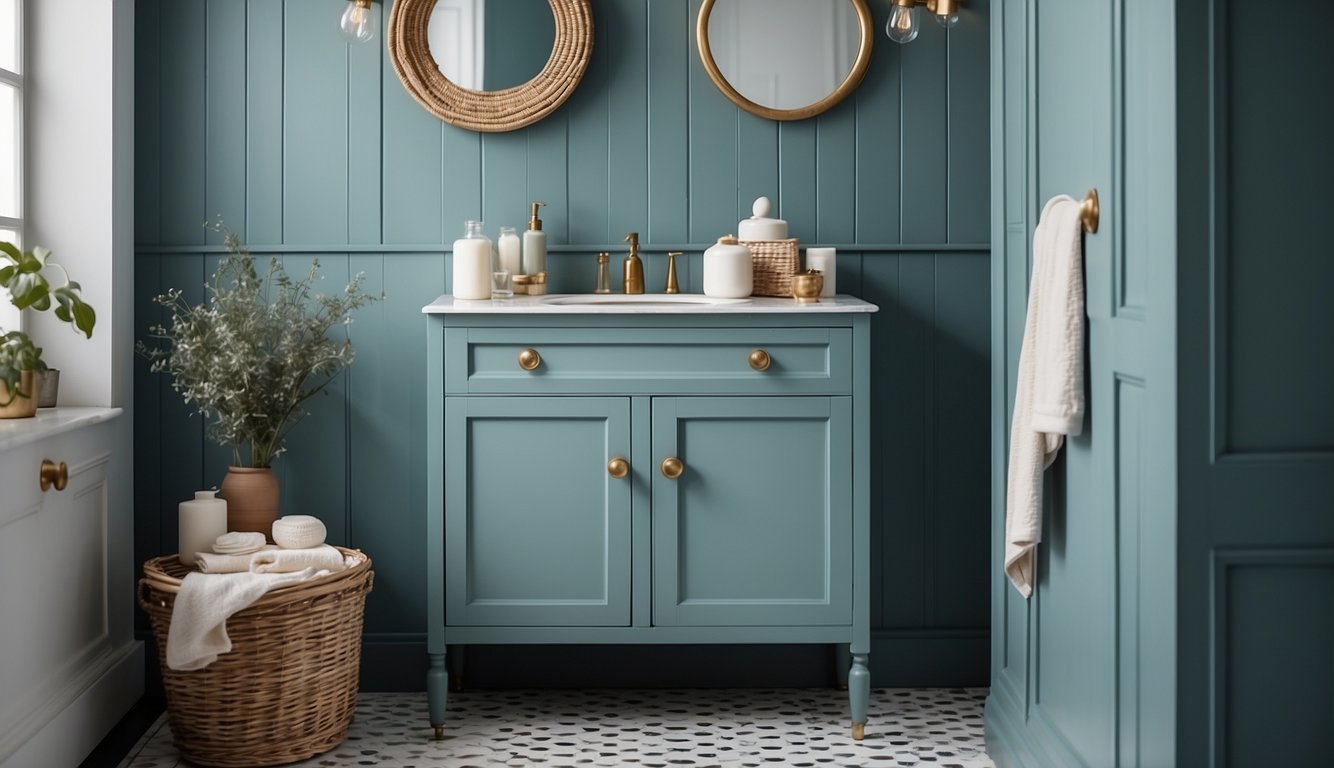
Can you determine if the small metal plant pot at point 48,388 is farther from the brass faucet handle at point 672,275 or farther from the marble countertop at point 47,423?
the brass faucet handle at point 672,275

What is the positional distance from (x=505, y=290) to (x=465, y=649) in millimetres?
887

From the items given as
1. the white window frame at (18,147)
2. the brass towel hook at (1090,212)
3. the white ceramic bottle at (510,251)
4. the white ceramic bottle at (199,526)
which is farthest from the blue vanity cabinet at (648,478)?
the white window frame at (18,147)

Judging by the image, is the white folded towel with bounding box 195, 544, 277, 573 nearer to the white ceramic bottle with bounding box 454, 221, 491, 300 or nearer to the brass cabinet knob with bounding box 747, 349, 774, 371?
the white ceramic bottle with bounding box 454, 221, 491, 300

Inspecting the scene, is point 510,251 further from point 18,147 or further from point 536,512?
point 18,147

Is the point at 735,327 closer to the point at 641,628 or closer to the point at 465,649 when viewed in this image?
the point at 641,628

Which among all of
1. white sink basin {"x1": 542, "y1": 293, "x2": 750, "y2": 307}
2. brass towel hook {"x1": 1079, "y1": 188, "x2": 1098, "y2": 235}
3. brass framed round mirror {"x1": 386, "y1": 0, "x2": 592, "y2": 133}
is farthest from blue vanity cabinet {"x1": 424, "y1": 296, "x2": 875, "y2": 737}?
brass towel hook {"x1": 1079, "y1": 188, "x2": 1098, "y2": 235}

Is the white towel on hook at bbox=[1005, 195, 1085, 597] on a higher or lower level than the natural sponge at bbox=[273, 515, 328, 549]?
higher

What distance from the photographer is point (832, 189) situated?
10.2 ft

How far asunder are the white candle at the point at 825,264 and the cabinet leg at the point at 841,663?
33.7 inches

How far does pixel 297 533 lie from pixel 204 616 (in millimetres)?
290

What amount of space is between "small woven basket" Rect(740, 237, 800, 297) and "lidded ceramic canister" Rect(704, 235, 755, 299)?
5cm

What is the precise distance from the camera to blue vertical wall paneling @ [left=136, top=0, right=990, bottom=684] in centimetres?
306
